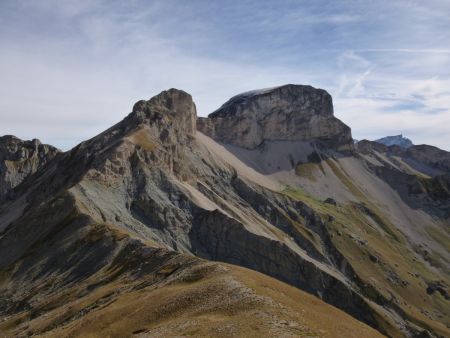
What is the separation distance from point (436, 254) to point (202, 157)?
90884mm

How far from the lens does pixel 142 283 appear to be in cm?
6281

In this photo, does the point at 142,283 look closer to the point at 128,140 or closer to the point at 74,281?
the point at 74,281

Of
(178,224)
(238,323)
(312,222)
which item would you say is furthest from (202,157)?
(238,323)

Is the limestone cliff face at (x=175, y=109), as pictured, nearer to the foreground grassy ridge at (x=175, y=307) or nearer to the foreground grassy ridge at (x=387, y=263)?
the foreground grassy ridge at (x=387, y=263)

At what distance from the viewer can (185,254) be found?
66.4 m

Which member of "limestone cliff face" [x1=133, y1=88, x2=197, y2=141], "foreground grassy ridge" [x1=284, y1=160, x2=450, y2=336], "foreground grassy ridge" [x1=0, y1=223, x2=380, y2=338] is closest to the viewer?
"foreground grassy ridge" [x1=0, y1=223, x2=380, y2=338]

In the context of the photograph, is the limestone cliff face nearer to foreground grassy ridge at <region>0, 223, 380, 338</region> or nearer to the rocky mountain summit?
the rocky mountain summit

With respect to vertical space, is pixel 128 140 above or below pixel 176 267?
above

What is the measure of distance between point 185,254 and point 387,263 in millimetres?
110068

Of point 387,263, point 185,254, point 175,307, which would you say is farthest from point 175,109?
point 175,307

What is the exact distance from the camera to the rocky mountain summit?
48031 mm

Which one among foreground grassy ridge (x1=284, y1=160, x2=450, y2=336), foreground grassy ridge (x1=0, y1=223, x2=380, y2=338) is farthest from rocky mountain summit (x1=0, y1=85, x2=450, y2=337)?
foreground grassy ridge (x1=284, y1=160, x2=450, y2=336)

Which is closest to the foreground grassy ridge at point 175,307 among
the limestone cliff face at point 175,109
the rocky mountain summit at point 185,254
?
the rocky mountain summit at point 185,254

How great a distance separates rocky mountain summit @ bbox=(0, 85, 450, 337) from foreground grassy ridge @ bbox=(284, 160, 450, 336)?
56 cm
